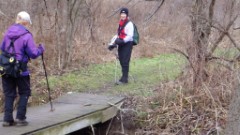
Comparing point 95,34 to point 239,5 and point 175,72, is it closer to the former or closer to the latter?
point 175,72

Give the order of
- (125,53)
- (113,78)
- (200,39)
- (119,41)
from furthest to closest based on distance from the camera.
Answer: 1. (113,78)
2. (125,53)
3. (119,41)
4. (200,39)

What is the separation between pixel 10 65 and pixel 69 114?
185 cm

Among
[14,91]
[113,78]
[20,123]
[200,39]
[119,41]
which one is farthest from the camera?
[113,78]

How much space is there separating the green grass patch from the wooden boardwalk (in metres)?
0.93

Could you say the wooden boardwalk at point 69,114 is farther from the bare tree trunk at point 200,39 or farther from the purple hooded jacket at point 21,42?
the bare tree trunk at point 200,39

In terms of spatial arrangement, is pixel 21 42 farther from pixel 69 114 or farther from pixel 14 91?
pixel 69 114

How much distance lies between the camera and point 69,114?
7559 millimetres

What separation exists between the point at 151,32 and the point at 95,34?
3399mm

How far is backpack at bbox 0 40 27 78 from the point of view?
240 inches

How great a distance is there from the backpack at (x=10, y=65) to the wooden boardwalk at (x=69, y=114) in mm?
900

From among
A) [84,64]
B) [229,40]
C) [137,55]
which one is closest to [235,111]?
[229,40]

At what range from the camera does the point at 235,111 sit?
178 inches

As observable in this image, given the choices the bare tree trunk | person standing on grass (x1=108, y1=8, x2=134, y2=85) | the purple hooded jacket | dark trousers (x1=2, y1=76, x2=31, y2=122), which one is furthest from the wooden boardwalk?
the bare tree trunk

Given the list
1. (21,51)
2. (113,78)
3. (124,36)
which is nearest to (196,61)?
(124,36)
